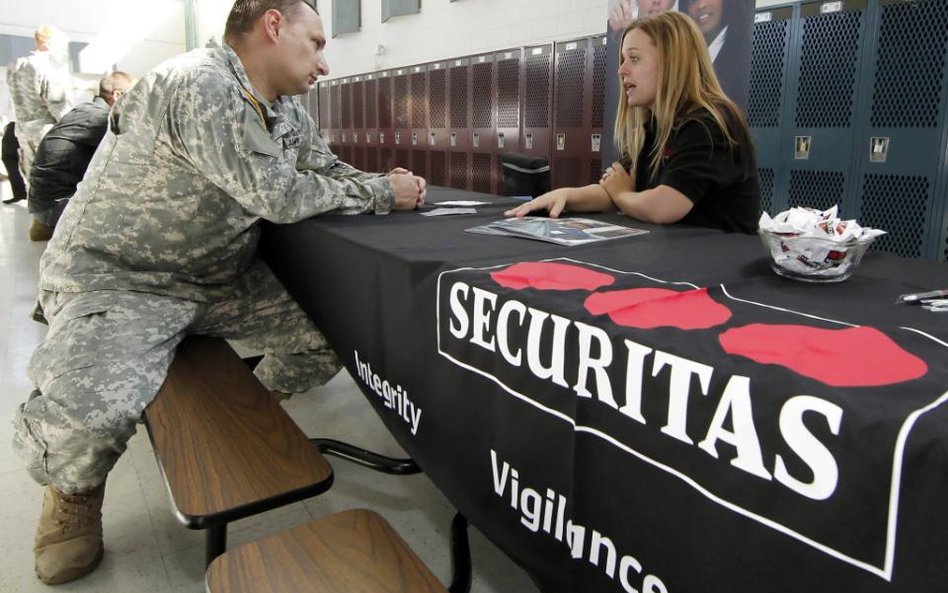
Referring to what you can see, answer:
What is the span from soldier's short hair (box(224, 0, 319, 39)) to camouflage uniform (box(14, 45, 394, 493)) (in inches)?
2.6

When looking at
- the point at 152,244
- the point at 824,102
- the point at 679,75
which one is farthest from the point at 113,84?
the point at 824,102

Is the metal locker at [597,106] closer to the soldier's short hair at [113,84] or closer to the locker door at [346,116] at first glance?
the soldier's short hair at [113,84]

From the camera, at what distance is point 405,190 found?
1576 mm

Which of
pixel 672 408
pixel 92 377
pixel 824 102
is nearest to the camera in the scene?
pixel 672 408

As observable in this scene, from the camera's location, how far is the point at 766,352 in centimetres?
54

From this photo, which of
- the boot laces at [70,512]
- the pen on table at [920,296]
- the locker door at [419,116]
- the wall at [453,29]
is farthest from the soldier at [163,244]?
the locker door at [419,116]

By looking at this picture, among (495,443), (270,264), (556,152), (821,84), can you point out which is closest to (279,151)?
(270,264)

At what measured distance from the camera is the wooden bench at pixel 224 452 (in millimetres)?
860

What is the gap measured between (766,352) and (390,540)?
0.51 m

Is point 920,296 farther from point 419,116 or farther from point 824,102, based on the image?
point 419,116

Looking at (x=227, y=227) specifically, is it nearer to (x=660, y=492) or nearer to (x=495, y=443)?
(x=495, y=443)

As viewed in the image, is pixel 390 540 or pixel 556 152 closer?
pixel 390 540

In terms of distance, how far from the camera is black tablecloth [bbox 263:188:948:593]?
442mm

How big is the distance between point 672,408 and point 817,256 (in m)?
0.37
